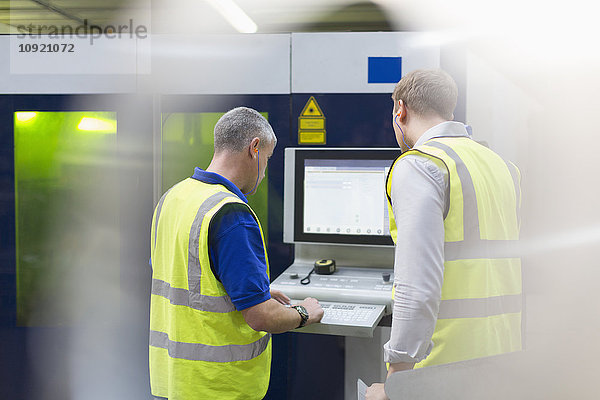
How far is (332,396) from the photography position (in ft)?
7.68

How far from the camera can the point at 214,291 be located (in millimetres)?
1303

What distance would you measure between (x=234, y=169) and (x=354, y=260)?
3.34 ft

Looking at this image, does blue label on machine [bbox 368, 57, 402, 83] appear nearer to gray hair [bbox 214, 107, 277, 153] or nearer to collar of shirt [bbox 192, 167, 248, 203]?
gray hair [bbox 214, 107, 277, 153]

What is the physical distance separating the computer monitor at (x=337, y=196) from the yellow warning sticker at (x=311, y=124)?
17 centimetres

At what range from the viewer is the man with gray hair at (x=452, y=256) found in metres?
0.97

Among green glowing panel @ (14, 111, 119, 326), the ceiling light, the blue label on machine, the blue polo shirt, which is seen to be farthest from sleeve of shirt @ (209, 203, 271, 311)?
the ceiling light

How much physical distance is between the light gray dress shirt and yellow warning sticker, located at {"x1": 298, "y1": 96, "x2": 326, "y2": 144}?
134cm

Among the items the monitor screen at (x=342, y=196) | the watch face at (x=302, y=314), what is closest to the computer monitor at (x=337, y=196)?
the monitor screen at (x=342, y=196)

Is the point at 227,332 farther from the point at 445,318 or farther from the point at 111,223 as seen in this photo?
the point at 111,223

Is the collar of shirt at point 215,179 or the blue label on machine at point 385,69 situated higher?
the blue label on machine at point 385,69

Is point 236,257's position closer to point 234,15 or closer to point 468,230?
point 468,230

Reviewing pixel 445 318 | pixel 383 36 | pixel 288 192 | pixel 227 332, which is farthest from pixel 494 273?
pixel 383 36

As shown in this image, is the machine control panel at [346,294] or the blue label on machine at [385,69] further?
the blue label on machine at [385,69]

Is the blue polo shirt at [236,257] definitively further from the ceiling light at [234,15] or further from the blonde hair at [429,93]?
the ceiling light at [234,15]
